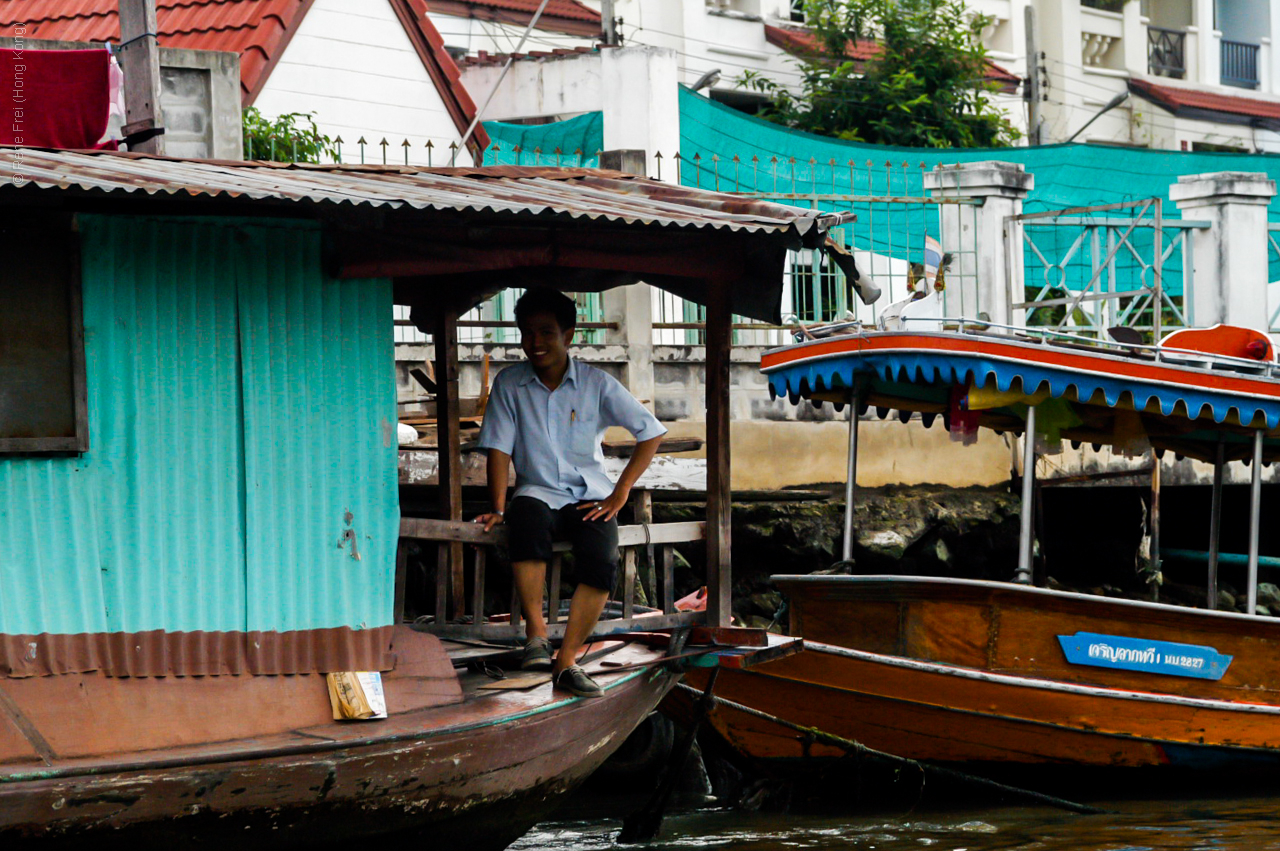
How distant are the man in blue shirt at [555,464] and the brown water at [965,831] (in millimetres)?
1552

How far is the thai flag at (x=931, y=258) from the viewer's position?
31.2 ft

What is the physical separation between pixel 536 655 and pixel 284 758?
134 centimetres

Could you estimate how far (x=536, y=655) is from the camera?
5.81m

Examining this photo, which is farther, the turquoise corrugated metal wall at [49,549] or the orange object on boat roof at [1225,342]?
the orange object on boat roof at [1225,342]

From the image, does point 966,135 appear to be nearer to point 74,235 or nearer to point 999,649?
point 999,649

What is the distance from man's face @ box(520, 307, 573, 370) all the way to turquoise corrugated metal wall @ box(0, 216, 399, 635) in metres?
0.56

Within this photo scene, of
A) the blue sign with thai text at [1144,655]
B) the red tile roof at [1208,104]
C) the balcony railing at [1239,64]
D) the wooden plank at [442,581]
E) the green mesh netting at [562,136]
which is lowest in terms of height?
the blue sign with thai text at [1144,655]

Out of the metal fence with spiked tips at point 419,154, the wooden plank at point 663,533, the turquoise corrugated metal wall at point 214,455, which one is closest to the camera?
the turquoise corrugated metal wall at point 214,455

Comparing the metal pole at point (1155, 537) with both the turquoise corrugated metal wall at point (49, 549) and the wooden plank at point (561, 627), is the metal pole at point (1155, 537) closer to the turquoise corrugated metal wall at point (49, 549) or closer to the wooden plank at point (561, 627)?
the wooden plank at point (561, 627)

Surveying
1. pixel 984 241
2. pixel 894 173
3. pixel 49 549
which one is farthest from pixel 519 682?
pixel 894 173

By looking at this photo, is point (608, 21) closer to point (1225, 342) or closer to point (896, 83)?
point (896, 83)

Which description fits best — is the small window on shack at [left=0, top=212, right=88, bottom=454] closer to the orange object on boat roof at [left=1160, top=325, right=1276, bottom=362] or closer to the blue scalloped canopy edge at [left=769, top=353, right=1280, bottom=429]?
the blue scalloped canopy edge at [left=769, top=353, right=1280, bottom=429]

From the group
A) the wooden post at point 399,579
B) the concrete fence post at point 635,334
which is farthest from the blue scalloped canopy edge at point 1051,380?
the wooden post at point 399,579

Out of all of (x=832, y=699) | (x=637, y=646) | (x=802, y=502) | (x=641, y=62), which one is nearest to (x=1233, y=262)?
(x=802, y=502)
